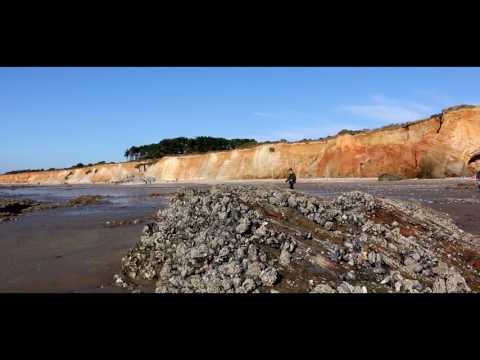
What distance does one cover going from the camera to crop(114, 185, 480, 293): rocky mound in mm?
5465

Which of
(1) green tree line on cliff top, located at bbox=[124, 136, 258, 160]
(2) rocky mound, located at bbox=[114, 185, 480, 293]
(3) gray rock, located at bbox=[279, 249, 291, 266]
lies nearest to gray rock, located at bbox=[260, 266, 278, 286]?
(2) rocky mound, located at bbox=[114, 185, 480, 293]

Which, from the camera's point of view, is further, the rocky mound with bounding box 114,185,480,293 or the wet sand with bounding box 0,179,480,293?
the wet sand with bounding box 0,179,480,293

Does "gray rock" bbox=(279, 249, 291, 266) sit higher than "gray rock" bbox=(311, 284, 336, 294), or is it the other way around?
"gray rock" bbox=(279, 249, 291, 266)

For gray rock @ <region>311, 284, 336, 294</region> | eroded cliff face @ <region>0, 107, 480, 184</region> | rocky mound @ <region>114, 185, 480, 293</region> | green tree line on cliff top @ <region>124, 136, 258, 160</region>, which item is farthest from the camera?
green tree line on cliff top @ <region>124, 136, 258, 160</region>

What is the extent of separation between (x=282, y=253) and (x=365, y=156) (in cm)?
3705

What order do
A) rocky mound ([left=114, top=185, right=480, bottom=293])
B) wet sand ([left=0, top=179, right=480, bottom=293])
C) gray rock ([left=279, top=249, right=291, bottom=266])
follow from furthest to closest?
wet sand ([left=0, top=179, right=480, bottom=293]) < gray rock ([left=279, top=249, right=291, bottom=266]) < rocky mound ([left=114, top=185, right=480, bottom=293])

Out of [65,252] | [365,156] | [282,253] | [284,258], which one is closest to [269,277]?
[284,258]

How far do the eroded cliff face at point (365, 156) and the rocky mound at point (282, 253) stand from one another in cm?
2895

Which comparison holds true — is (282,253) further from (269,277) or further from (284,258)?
(269,277)

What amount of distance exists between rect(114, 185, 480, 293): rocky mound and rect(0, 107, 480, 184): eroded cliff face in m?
28.9

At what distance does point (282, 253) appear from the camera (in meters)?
6.07

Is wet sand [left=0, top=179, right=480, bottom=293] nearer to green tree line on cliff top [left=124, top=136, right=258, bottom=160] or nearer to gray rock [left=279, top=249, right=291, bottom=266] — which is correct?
gray rock [left=279, top=249, right=291, bottom=266]
